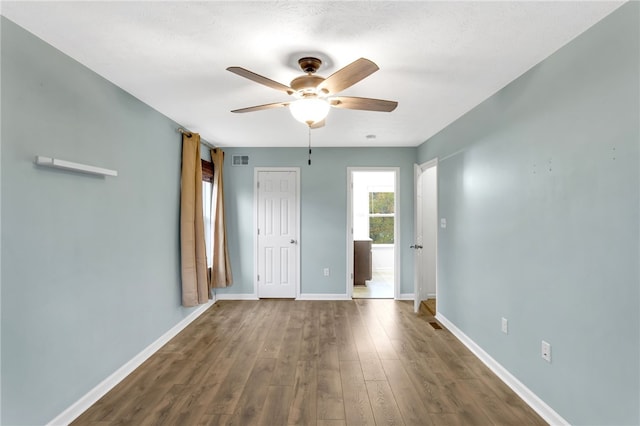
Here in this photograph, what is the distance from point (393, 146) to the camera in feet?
16.2

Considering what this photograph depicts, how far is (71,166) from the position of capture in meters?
1.99

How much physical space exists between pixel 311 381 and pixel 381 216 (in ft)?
17.0

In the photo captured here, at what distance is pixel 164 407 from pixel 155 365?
72cm

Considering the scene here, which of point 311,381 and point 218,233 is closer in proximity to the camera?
point 311,381

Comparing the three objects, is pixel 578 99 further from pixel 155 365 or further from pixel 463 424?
pixel 155 365

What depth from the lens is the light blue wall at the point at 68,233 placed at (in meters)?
1.72

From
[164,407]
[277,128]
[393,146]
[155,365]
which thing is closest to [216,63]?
[277,128]

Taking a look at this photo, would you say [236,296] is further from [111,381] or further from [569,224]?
[569,224]

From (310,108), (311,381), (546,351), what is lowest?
(311,381)

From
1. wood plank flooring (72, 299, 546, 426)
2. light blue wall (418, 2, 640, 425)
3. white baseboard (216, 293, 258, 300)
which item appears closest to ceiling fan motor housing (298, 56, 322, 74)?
light blue wall (418, 2, 640, 425)

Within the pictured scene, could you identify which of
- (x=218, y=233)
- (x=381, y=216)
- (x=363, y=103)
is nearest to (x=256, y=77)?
(x=363, y=103)

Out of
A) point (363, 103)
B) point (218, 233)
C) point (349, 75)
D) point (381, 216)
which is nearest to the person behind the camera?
point (349, 75)

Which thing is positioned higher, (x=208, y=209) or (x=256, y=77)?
(x=256, y=77)

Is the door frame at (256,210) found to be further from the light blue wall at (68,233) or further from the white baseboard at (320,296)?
the light blue wall at (68,233)
